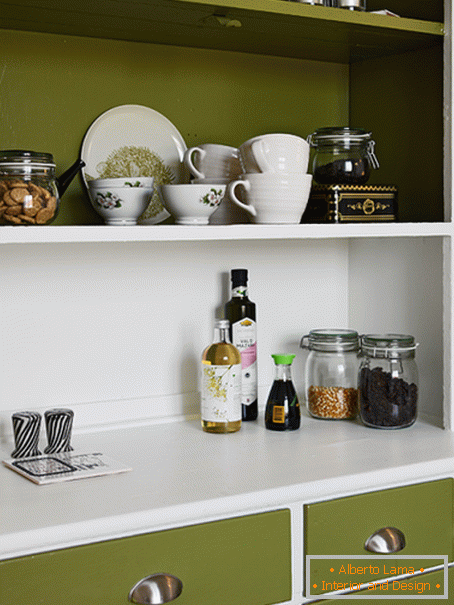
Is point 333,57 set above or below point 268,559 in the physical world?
above

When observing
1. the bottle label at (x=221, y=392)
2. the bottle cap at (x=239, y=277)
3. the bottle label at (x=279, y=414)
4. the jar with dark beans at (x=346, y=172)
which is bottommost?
the bottle label at (x=279, y=414)

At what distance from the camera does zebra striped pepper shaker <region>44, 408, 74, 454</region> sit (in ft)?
5.28

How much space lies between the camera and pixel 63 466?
5.04 ft

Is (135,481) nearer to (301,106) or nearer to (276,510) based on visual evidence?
(276,510)

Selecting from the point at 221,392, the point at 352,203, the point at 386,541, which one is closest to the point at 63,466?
the point at 221,392

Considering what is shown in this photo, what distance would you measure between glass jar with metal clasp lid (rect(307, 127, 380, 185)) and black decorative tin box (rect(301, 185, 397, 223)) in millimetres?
32

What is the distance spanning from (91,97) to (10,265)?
41cm

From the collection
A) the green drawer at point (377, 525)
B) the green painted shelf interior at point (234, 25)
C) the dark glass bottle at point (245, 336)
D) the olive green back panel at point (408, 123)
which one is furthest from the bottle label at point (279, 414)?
the green painted shelf interior at point (234, 25)

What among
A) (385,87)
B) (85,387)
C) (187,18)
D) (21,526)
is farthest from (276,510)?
(385,87)

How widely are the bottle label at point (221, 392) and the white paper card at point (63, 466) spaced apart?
0.92 feet

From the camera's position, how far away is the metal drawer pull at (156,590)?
1293 mm

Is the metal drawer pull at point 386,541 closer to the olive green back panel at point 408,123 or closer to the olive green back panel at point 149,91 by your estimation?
the olive green back panel at point 408,123

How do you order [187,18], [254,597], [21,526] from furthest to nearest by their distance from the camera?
1. [187,18]
2. [254,597]
3. [21,526]

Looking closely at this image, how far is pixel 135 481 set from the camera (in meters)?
1.45
